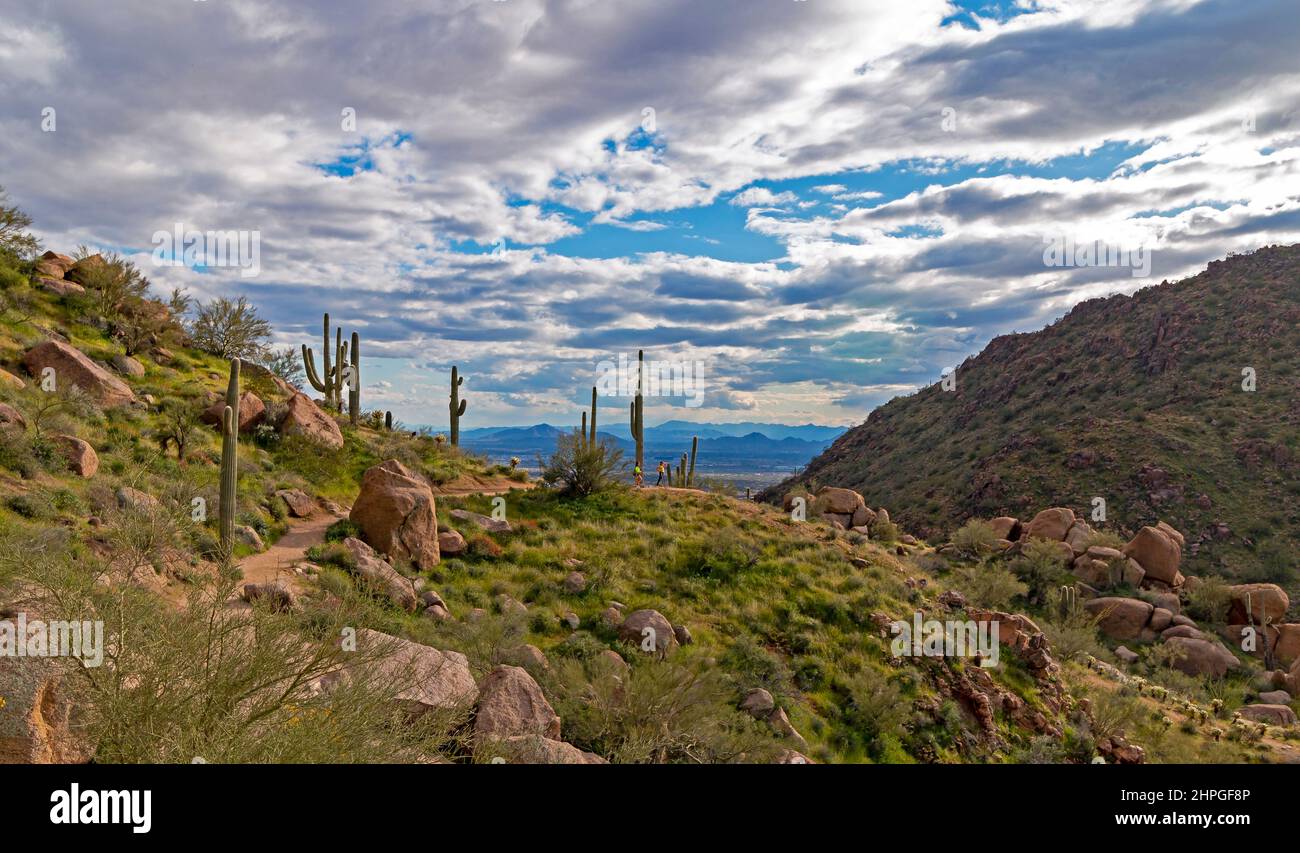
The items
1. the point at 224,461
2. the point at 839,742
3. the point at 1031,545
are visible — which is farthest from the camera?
the point at 1031,545

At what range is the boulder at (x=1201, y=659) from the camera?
20891mm

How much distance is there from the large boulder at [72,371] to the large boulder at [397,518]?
286 inches

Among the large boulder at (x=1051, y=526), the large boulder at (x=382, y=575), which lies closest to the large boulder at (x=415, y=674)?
the large boulder at (x=382, y=575)

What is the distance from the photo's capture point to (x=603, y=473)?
866 inches

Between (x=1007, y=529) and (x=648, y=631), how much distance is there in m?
22.7

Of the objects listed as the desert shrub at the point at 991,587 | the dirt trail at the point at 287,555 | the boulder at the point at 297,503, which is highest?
the boulder at the point at 297,503

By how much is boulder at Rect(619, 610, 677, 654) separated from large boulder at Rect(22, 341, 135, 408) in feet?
44.2

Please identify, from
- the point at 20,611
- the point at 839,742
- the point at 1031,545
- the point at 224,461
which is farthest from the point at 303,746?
the point at 1031,545

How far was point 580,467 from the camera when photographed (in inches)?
856

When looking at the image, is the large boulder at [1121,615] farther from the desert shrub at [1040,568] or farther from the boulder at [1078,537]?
the boulder at [1078,537]

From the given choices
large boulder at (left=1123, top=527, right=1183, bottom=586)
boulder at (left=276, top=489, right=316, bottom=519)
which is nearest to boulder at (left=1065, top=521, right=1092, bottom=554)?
large boulder at (left=1123, top=527, right=1183, bottom=586)

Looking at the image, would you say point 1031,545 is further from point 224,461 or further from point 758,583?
point 224,461

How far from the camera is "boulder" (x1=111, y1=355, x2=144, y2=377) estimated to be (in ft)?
66.2
